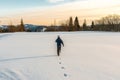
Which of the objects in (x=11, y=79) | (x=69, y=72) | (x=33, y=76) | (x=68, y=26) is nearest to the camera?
→ (x=11, y=79)

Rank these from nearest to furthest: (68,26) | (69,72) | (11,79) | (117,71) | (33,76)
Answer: (11,79) → (33,76) → (69,72) → (117,71) → (68,26)

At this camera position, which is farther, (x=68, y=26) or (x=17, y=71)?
(x=68, y=26)

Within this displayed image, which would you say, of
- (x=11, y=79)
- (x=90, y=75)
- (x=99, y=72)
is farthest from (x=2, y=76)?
(x=99, y=72)

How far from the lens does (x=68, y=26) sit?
11856 cm

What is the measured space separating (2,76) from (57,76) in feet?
6.96

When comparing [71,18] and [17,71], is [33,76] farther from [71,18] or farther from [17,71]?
[71,18]

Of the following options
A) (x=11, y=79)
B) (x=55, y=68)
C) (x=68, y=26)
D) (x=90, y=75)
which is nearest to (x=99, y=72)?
(x=90, y=75)

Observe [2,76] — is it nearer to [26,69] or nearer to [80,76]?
[26,69]

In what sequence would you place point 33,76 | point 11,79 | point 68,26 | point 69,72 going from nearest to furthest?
point 11,79 → point 33,76 → point 69,72 → point 68,26

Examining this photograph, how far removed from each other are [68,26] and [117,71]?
4224 inches

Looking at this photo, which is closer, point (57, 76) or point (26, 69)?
point (57, 76)

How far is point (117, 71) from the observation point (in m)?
11.6

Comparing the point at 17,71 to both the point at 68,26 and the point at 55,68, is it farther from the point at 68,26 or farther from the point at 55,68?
the point at 68,26

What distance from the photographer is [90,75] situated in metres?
10.4
